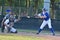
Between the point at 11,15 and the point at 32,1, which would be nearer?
the point at 11,15

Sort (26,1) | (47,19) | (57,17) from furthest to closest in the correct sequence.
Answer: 1. (26,1)
2. (57,17)
3. (47,19)

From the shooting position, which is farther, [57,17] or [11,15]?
[57,17]

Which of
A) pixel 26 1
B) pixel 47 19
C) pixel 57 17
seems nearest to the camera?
pixel 47 19

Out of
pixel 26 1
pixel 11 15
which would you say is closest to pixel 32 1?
pixel 26 1

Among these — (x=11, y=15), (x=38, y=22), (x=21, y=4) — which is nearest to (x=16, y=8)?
(x=21, y=4)

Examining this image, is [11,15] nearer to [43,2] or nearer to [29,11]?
[29,11]

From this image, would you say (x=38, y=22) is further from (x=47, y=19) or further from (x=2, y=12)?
(x=47, y=19)

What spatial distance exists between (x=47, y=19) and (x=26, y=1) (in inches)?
323

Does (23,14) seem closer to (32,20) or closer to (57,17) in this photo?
(32,20)

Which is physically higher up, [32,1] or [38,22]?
[32,1]

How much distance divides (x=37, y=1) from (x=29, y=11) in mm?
2310

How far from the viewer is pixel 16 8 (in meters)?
27.2

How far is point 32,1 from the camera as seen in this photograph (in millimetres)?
27984

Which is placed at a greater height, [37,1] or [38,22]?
[37,1]
